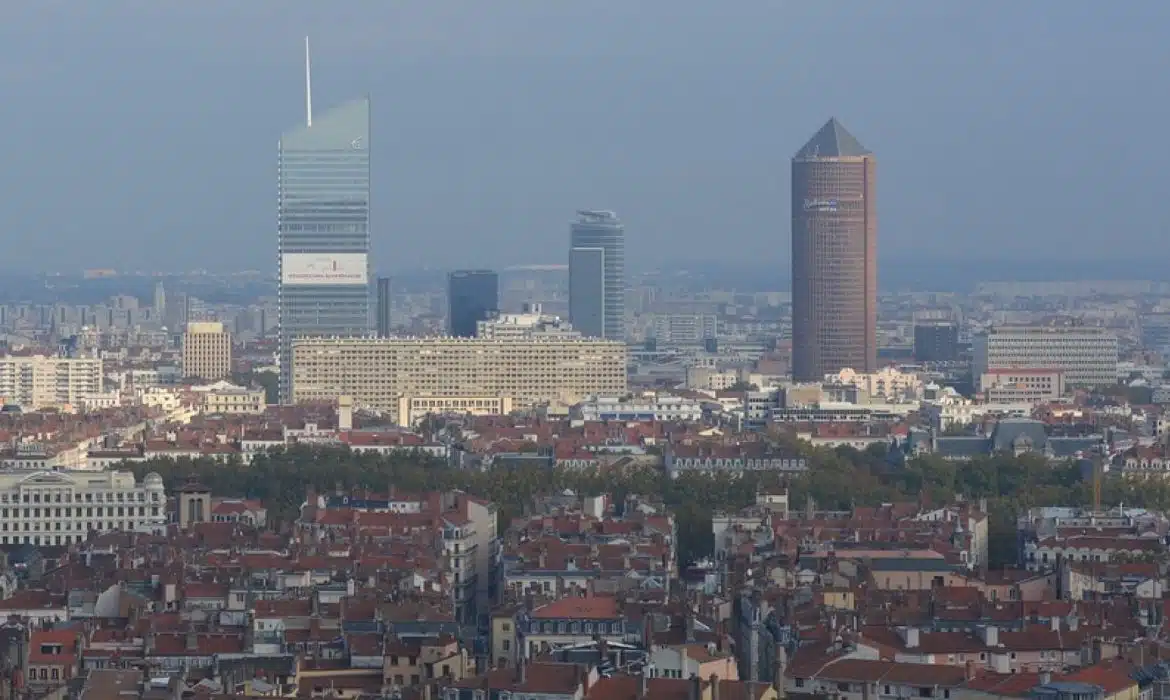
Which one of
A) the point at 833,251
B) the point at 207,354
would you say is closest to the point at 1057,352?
the point at 833,251

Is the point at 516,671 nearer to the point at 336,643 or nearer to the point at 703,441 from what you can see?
the point at 336,643

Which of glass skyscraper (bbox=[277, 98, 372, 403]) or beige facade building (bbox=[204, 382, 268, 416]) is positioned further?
glass skyscraper (bbox=[277, 98, 372, 403])

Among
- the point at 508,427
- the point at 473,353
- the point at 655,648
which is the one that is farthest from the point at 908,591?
the point at 473,353

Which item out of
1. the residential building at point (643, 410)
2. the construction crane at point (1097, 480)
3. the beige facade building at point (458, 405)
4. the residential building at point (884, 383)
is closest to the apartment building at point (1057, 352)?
the residential building at point (884, 383)

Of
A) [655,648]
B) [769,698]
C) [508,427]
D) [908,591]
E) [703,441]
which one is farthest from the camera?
[508,427]

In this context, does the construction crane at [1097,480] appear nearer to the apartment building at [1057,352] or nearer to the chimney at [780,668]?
the chimney at [780,668]

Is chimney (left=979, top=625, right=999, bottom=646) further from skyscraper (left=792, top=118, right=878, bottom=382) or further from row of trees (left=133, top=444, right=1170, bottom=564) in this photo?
skyscraper (left=792, top=118, right=878, bottom=382)

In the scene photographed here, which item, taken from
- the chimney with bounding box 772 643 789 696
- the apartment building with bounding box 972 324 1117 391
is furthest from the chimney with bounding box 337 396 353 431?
the chimney with bounding box 772 643 789 696
